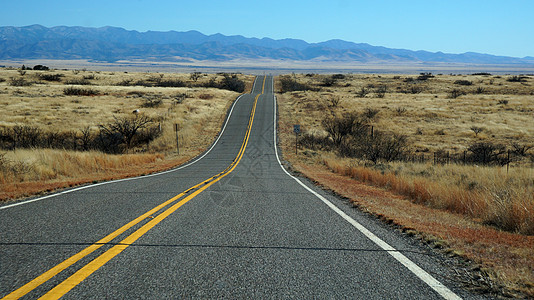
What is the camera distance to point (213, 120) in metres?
46.8

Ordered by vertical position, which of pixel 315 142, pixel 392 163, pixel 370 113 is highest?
pixel 370 113

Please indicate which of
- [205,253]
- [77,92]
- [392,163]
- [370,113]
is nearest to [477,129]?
[370,113]

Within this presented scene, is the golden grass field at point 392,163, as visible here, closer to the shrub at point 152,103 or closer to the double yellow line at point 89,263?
the shrub at point 152,103

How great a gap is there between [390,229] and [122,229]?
4.19 meters

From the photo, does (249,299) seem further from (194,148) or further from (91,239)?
(194,148)

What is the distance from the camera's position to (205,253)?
4172 millimetres

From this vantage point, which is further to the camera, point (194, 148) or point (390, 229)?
point (194, 148)

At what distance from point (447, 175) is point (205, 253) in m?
14.0

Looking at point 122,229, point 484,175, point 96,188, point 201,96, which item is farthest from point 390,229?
point 201,96

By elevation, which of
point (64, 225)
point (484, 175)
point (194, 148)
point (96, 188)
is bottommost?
point (194, 148)

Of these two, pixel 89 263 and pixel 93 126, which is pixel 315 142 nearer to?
pixel 93 126

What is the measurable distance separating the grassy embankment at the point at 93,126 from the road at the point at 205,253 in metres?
3.23

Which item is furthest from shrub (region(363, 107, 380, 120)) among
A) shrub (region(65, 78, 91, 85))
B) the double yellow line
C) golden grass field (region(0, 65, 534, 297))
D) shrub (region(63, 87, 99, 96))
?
shrub (region(65, 78, 91, 85))

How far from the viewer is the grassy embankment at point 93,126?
12445 millimetres
